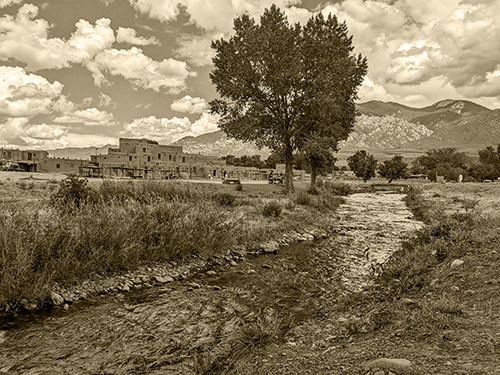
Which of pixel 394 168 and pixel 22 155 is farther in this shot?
pixel 394 168

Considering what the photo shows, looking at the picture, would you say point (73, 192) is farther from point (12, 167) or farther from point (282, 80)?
point (12, 167)

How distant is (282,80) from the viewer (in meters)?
24.6

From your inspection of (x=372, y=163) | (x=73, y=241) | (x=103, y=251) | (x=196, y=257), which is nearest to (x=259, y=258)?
(x=196, y=257)

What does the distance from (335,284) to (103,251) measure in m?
5.82

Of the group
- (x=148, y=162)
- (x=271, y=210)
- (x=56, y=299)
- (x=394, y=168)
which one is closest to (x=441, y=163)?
(x=394, y=168)

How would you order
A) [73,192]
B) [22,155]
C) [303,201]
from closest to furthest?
[73,192]
[303,201]
[22,155]

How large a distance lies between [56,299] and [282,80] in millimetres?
22049

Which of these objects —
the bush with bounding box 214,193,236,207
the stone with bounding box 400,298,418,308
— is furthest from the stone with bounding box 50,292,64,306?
the bush with bounding box 214,193,236,207

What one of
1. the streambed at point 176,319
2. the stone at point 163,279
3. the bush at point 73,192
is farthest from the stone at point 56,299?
the bush at point 73,192

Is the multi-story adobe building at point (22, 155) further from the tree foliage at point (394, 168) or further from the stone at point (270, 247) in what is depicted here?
the tree foliage at point (394, 168)

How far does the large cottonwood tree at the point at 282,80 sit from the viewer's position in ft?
82.5

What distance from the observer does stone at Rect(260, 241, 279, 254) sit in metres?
11.8

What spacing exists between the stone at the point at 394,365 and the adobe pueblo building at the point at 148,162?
5520 cm

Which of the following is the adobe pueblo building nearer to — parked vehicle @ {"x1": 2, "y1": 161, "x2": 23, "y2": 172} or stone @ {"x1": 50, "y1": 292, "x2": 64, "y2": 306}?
parked vehicle @ {"x1": 2, "y1": 161, "x2": 23, "y2": 172}
